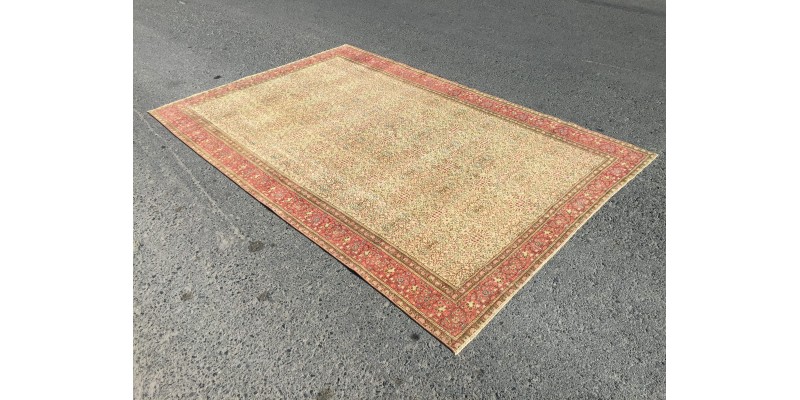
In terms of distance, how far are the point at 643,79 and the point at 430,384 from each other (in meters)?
3.24

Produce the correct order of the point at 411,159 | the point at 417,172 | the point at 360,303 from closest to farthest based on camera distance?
the point at 360,303 < the point at 417,172 < the point at 411,159

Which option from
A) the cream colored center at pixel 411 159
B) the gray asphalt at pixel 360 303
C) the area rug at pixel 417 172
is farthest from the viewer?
the cream colored center at pixel 411 159

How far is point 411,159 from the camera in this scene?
317cm

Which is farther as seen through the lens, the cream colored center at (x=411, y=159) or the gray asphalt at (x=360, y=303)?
the cream colored center at (x=411, y=159)

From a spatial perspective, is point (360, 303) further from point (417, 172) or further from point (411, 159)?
point (411, 159)

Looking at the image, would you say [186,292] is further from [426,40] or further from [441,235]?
[426,40]

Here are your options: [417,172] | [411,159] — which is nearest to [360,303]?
[417,172]

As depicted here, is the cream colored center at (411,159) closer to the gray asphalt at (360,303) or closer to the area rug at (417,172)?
the area rug at (417,172)

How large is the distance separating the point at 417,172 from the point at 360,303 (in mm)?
1070

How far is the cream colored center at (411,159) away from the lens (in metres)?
2.60

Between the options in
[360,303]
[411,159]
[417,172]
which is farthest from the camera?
[411,159]

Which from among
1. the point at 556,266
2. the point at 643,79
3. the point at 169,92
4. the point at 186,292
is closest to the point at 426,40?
the point at 643,79

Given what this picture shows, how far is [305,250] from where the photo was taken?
2.53 metres

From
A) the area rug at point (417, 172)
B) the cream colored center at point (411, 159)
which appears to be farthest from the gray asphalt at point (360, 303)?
the cream colored center at point (411, 159)
